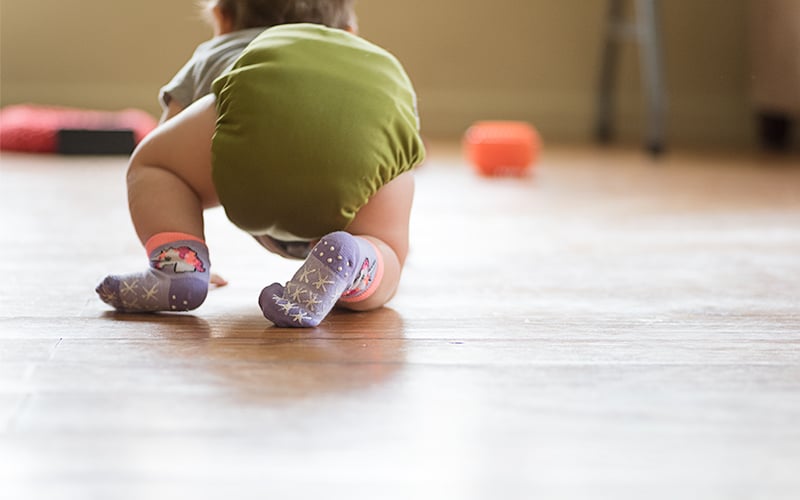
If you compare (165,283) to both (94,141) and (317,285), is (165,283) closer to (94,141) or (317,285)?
(317,285)

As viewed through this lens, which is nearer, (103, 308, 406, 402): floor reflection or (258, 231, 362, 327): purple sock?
(103, 308, 406, 402): floor reflection

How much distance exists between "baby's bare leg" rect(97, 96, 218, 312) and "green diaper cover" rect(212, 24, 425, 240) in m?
0.04

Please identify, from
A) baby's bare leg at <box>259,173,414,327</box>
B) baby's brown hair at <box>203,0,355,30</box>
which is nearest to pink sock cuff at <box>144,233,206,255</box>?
baby's bare leg at <box>259,173,414,327</box>

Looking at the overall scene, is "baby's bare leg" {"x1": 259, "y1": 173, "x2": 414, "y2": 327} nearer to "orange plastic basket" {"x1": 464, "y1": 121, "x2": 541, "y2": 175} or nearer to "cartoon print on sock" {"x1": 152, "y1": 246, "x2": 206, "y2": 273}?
"cartoon print on sock" {"x1": 152, "y1": 246, "x2": 206, "y2": 273}

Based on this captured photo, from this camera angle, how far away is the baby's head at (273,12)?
1.08 meters

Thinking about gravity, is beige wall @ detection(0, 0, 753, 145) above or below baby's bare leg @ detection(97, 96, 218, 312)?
below

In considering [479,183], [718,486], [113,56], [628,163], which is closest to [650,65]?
[628,163]

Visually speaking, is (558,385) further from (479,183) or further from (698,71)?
(698,71)

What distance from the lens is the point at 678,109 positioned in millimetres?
3172

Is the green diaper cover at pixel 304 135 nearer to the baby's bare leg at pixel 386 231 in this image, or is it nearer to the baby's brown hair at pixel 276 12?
the baby's bare leg at pixel 386 231

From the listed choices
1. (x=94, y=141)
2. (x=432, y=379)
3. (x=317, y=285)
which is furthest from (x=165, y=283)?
(x=94, y=141)

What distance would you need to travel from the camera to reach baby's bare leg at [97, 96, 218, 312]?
0.91 metres

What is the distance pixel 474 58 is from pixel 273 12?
6.92ft

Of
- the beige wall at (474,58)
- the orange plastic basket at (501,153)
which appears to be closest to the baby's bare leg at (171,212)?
the orange plastic basket at (501,153)
